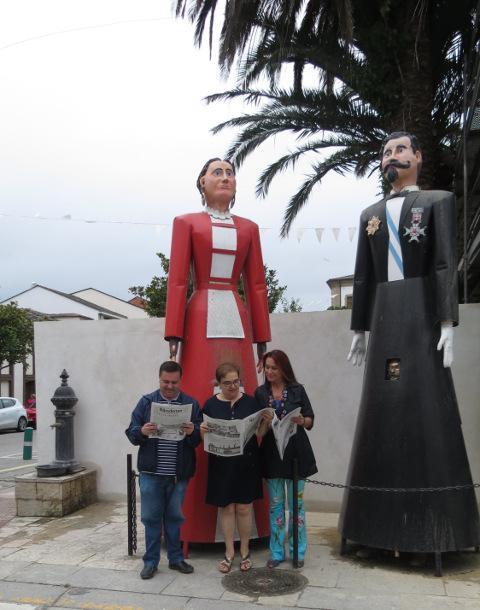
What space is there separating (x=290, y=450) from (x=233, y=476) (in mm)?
448

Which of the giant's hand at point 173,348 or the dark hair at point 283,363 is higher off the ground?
the giant's hand at point 173,348

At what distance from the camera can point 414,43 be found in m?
8.84

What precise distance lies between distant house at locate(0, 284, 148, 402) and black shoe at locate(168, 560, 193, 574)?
31109mm

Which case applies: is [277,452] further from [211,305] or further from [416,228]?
[416,228]

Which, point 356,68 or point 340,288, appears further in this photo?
point 340,288

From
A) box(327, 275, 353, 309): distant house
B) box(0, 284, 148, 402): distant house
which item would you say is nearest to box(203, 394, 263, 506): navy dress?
box(0, 284, 148, 402): distant house

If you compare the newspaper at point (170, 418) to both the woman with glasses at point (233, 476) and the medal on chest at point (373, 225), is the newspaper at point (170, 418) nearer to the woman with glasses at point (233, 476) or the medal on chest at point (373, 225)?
the woman with glasses at point (233, 476)

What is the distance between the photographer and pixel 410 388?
4348 millimetres

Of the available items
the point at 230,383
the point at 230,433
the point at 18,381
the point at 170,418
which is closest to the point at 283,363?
the point at 230,383

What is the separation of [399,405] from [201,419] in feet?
4.64

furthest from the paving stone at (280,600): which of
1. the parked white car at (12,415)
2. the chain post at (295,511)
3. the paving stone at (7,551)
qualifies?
the parked white car at (12,415)

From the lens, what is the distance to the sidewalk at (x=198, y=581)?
3.80 metres

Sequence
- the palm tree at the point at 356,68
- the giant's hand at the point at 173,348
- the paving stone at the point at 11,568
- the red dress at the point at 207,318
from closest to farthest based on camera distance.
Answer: the paving stone at the point at 11,568 → the red dress at the point at 207,318 → the giant's hand at the point at 173,348 → the palm tree at the point at 356,68

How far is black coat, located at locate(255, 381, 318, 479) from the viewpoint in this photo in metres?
4.38
